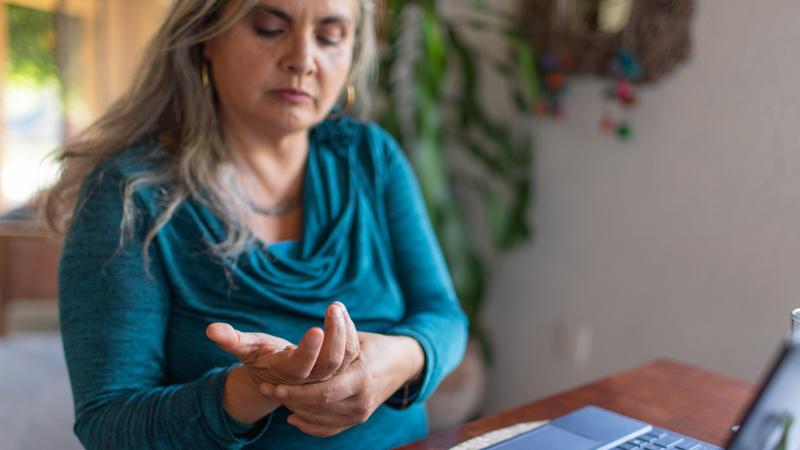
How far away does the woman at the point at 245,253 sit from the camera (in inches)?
33.1

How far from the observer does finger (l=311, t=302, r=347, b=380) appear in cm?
72

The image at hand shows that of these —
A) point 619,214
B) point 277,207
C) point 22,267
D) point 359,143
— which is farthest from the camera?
Result: point 22,267

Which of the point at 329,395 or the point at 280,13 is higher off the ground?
A: the point at 280,13

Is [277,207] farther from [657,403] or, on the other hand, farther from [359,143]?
[657,403]

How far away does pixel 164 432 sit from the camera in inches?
33.4

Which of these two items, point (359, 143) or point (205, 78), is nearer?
point (205, 78)

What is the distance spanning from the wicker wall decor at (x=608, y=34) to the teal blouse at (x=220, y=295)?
36.7 inches

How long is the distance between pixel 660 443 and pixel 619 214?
4.32 feet

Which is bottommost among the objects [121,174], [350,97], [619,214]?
[619,214]

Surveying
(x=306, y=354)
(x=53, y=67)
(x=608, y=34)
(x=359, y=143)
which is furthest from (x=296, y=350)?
(x=53, y=67)

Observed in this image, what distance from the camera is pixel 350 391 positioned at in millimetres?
809

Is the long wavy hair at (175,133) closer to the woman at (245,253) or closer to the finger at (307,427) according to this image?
the woman at (245,253)

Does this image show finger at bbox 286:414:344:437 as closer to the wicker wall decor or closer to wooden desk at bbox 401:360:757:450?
wooden desk at bbox 401:360:757:450

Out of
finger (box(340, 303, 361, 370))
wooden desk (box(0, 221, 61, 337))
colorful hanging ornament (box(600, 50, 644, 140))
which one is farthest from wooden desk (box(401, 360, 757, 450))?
wooden desk (box(0, 221, 61, 337))
